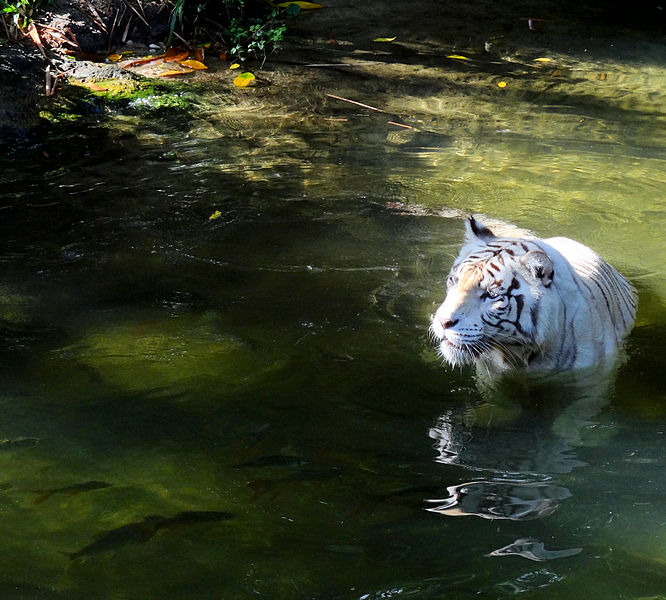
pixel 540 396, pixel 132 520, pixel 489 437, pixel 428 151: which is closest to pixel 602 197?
pixel 428 151

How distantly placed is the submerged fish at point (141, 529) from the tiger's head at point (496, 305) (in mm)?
1366

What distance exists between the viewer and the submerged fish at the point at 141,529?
2451 millimetres

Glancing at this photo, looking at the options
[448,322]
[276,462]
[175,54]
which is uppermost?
[175,54]

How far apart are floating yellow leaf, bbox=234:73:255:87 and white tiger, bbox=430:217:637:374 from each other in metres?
4.23

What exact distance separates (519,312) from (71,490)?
1.95m

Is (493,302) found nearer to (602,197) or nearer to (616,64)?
(602,197)

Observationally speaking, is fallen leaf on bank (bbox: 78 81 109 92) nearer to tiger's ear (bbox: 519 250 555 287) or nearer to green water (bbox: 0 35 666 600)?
green water (bbox: 0 35 666 600)

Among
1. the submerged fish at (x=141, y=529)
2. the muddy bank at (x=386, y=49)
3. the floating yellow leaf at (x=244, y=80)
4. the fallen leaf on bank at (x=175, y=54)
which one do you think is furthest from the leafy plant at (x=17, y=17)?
the submerged fish at (x=141, y=529)

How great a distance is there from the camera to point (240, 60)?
8.24m

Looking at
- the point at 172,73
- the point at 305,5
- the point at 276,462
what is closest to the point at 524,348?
the point at 276,462

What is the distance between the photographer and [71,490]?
2750mm

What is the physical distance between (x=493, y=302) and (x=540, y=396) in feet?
1.57

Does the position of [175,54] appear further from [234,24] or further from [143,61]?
[234,24]

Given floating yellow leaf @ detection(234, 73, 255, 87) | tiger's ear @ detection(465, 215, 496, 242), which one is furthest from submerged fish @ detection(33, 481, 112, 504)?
floating yellow leaf @ detection(234, 73, 255, 87)
